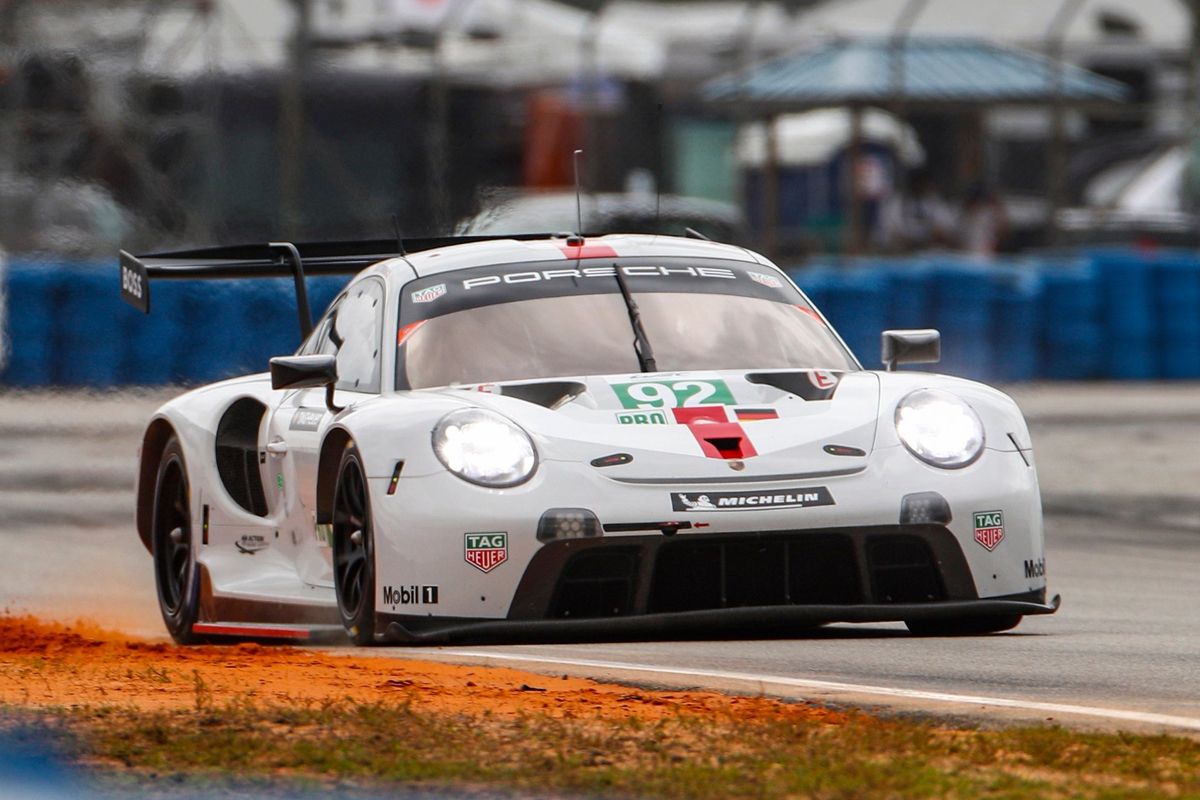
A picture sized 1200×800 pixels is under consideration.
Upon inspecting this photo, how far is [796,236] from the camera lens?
84.8ft

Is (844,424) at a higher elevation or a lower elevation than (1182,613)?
higher

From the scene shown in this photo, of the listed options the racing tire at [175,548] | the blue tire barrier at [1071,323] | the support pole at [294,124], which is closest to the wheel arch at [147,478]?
the racing tire at [175,548]

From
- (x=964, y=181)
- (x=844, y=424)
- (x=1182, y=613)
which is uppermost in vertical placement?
(x=964, y=181)

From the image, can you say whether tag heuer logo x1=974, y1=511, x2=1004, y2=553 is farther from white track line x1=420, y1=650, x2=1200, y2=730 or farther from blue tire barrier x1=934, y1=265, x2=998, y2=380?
blue tire barrier x1=934, y1=265, x2=998, y2=380

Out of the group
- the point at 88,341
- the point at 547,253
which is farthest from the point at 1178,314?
the point at 547,253

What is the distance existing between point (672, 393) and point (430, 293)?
117 centimetres

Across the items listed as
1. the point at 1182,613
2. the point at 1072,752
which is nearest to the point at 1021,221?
the point at 1182,613

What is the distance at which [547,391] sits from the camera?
23.2 feet

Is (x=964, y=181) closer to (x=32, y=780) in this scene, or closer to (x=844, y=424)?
(x=844, y=424)

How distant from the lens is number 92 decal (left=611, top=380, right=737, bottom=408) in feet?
23.0

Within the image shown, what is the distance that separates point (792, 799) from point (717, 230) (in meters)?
17.2

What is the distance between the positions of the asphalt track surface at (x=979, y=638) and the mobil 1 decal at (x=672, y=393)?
2.34 feet

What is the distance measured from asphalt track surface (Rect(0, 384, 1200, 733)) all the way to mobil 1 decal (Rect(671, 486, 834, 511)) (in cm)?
43

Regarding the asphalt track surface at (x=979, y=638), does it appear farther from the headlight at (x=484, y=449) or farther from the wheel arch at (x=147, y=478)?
the headlight at (x=484, y=449)
